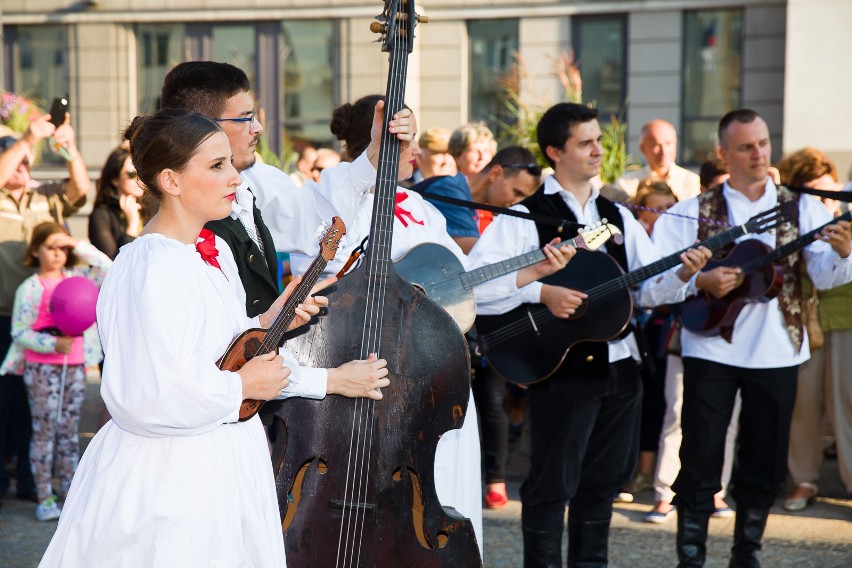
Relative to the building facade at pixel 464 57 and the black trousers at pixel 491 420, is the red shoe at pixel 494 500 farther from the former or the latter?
the building facade at pixel 464 57

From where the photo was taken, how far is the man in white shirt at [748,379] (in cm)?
484

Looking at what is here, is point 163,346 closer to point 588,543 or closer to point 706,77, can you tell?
point 588,543

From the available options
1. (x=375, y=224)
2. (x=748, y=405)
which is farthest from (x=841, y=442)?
(x=375, y=224)

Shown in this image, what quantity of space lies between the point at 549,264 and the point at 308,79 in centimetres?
1246

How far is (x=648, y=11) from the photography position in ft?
48.7

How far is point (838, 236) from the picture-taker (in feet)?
15.4

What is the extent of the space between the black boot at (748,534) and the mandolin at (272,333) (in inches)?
105

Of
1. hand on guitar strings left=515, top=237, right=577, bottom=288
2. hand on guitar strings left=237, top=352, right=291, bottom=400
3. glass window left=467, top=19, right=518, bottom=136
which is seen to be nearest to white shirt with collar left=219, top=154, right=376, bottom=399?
hand on guitar strings left=515, top=237, right=577, bottom=288

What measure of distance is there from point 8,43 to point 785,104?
1183cm

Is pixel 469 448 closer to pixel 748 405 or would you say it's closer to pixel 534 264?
pixel 534 264

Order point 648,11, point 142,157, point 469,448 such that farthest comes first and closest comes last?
point 648,11 < point 469,448 < point 142,157

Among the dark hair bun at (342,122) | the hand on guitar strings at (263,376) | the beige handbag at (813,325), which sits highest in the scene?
the dark hair bun at (342,122)

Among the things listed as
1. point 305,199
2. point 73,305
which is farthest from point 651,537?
point 73,305

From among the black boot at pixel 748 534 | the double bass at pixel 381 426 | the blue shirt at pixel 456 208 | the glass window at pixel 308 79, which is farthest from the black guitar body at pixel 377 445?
the glass window at pixel 308 79
